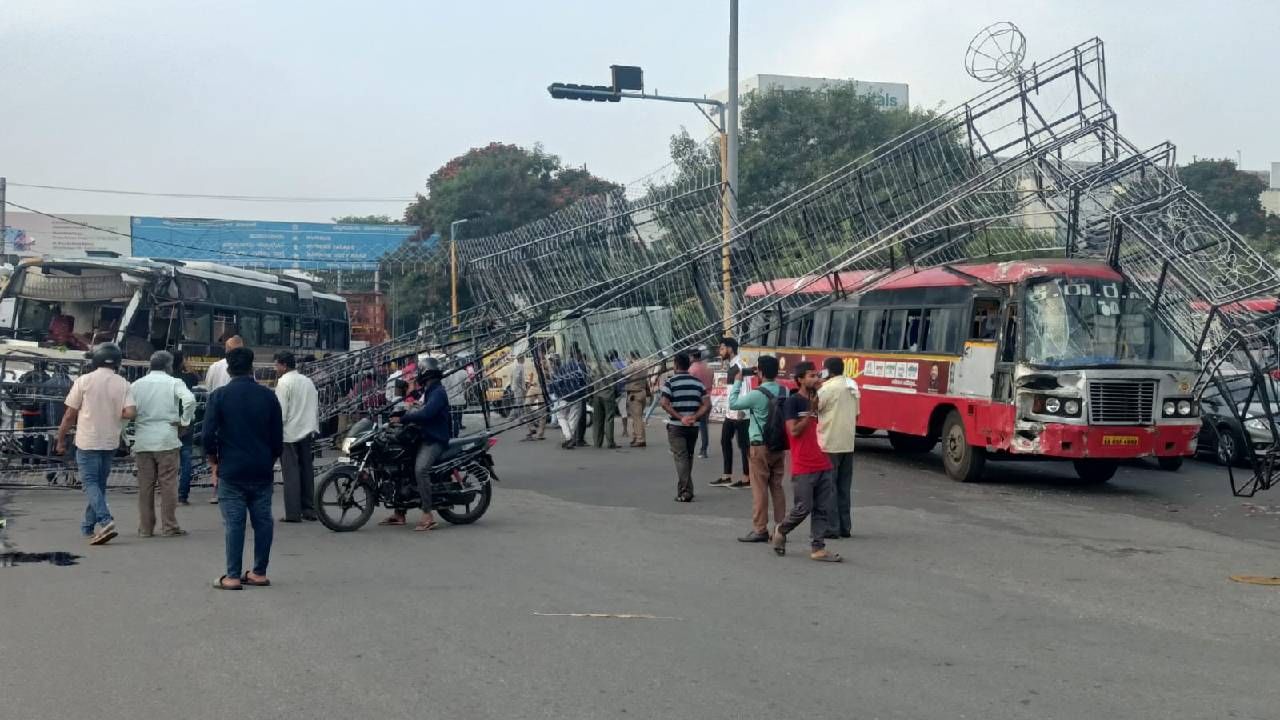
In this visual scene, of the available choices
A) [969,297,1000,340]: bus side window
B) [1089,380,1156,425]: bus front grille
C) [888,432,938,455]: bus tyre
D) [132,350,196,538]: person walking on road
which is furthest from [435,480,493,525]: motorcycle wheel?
[888,432,938,455]: bus tyre

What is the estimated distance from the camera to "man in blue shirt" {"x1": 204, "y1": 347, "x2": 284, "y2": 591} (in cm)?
845

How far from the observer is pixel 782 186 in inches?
1590

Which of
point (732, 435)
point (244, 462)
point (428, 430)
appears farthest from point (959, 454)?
point (244, 462)

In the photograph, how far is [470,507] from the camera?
1200 cm

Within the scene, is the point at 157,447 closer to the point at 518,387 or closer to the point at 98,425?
the point at 98,425

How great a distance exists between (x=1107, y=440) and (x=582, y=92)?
10459mm

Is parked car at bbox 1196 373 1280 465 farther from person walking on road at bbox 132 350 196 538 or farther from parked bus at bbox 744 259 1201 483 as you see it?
person walking on road at bbox 132 350 196 538

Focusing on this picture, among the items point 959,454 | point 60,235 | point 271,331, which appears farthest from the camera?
point 60,235

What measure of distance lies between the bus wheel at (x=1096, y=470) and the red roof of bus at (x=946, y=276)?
8.02 feet

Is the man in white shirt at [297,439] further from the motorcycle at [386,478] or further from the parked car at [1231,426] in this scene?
the parked car at [1231,426]

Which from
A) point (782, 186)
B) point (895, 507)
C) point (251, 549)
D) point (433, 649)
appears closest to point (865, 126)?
point (782, 186)

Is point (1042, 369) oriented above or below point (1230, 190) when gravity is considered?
below

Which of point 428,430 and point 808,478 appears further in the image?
point 428,430

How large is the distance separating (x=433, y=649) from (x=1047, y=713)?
10.4 feet
